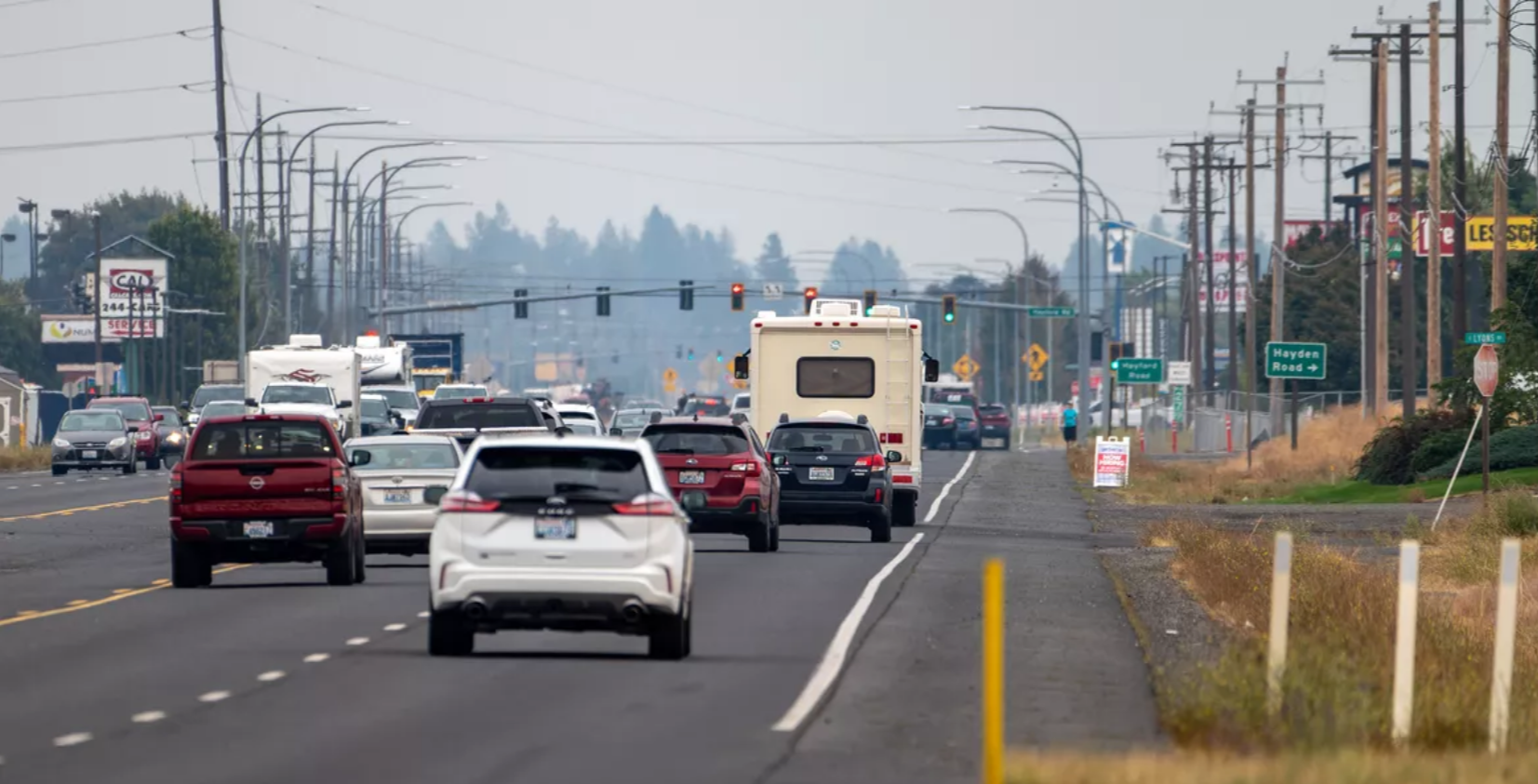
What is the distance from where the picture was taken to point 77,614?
73.8 feet

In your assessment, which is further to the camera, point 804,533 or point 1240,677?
point 804,533

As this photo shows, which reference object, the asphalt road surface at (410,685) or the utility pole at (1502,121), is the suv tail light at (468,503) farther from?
the utility pole at (1502,121)

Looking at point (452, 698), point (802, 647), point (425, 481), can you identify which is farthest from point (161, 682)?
point (425, 481)

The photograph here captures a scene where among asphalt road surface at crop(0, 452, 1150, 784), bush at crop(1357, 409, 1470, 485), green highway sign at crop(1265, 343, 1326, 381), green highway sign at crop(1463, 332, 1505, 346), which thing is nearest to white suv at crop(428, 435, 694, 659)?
asphalt road surface at crop(0, 452, 1150, 784)

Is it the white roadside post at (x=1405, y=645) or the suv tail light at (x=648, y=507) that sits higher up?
the suv tail light at (x=648, y=507)

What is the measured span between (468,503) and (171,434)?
48524 mm

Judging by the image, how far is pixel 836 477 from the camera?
34344 mm

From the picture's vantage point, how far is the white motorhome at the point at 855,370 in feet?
129

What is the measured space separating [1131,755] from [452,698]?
15.6 ft

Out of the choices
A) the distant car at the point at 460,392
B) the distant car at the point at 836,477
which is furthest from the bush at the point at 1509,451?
the distant car at the point at 460,392

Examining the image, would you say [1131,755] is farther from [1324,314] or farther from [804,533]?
[1324,314]

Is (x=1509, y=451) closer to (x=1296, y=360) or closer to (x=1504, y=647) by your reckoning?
(x=1296, y=360)

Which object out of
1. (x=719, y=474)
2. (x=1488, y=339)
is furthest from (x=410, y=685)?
(x=1488, y=339)

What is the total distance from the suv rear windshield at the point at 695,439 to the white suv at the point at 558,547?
1319 centimetres
